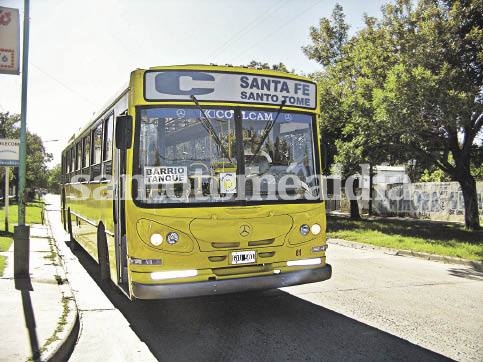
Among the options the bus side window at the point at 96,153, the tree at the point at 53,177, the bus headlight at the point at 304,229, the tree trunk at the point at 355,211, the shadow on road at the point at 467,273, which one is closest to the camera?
the bus headlight at the point at 304,229

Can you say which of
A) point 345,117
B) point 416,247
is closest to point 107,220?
point 416,247

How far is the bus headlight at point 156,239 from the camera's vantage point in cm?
566

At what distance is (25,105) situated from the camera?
8859 millimetres

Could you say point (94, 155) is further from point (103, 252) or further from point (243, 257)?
point (243, 257)

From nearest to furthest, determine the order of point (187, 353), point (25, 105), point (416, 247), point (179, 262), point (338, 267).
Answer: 1. point (187, 353)
2. point (179, 262)
3. point (25, 105)
4. point (338, 267)
5. point (416, 247)

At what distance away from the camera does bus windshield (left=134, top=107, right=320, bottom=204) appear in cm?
588

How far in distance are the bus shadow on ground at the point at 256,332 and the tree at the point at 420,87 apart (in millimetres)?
9762

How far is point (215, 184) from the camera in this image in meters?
6.00

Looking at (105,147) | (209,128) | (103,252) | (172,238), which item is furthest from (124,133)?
(103,252)

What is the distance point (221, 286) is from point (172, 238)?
82 cm

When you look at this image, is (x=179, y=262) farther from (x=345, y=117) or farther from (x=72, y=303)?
(x=345, y=117)

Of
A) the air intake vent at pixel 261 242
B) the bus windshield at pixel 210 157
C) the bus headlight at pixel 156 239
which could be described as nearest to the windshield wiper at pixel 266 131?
the bus windshield at pixel 210 157

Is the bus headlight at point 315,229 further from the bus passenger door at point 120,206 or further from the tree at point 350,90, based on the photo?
the tree at point 350,90

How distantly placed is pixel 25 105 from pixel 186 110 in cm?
434
